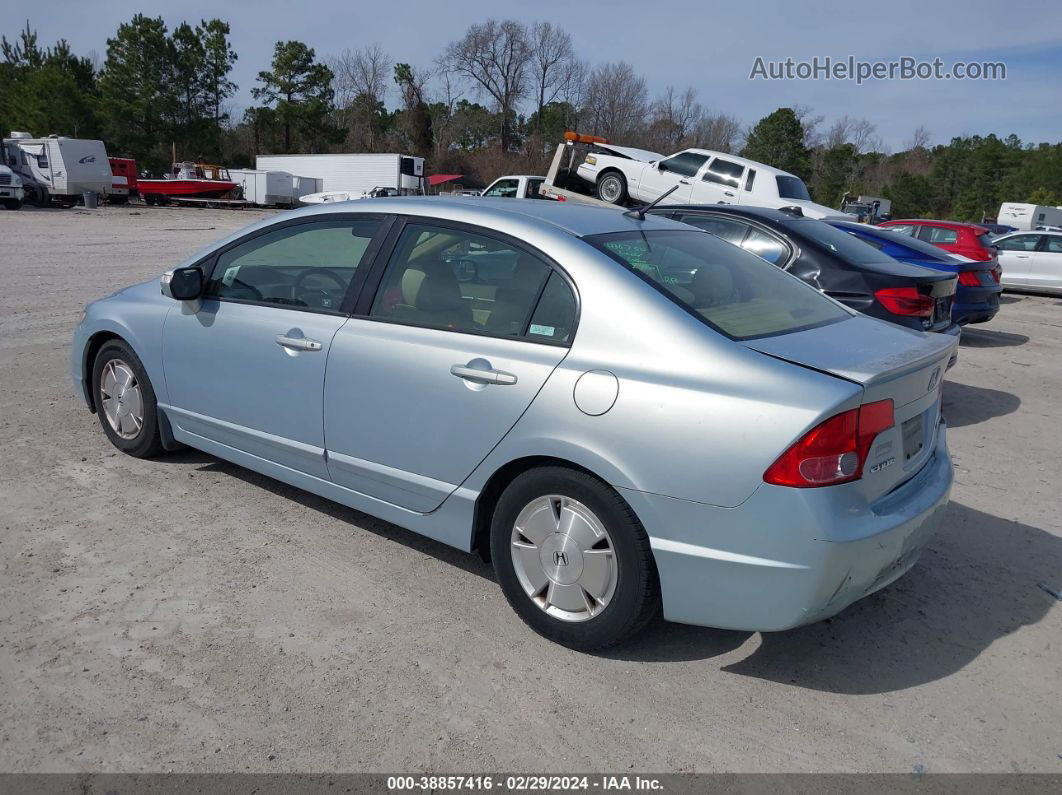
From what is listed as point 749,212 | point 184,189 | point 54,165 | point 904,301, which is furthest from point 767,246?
point 184,189

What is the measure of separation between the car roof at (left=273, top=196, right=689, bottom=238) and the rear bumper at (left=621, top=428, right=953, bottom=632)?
1285 millimetres

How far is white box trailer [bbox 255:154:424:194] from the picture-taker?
43.1 meters

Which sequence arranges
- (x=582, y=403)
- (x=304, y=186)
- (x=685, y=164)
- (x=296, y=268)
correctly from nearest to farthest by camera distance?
1. (x=582, y=403)
2. (x=296, y=268)
3. (x=685, y=164)
4. (x=304, y=186)

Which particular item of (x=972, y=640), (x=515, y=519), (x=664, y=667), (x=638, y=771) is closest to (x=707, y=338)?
(x=515, y=519)

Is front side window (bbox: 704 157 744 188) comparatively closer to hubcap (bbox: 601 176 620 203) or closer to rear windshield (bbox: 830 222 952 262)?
hubcap (bbox: 601 176 620 203)

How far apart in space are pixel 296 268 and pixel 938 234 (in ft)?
46.4

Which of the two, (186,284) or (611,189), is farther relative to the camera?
(611,189)

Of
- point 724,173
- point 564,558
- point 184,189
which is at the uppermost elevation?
point 724,173

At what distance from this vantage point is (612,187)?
675 inches

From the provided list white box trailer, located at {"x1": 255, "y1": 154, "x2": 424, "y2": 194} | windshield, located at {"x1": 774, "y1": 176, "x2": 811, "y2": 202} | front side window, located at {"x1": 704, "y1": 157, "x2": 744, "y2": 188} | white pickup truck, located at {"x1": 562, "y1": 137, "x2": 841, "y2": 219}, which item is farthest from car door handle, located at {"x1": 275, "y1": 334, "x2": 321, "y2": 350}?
white box trailer, located at {"x1": 255, "y1": 154, "x2": 424, "y2": 194}

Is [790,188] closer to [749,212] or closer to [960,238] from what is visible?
[960,238]

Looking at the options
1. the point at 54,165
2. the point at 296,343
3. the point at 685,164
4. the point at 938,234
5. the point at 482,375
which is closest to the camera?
the point at 482,375

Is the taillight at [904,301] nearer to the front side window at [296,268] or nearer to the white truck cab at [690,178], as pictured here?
the front side window at [296,268]

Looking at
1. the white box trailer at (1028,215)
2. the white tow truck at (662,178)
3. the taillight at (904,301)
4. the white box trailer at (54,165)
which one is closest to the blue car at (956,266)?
the taillight at (904,301)
